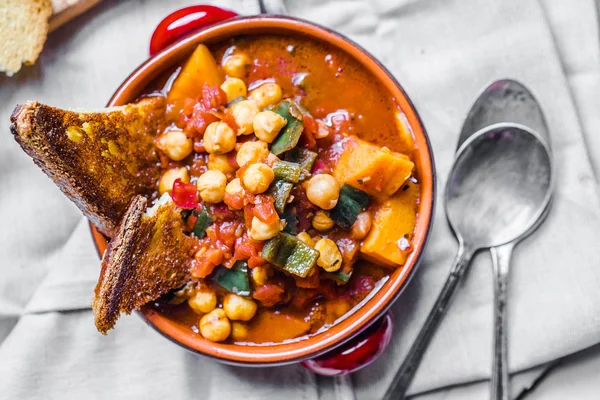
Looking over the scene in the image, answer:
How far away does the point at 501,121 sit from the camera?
3.03 metres

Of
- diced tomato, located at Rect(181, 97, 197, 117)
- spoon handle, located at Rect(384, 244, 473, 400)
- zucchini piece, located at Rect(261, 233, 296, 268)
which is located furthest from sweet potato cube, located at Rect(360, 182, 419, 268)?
diced tomato, located at Rect(181, 97, 197, 117)

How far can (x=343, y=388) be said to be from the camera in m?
3.04

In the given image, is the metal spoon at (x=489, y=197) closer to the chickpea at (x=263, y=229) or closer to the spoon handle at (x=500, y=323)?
the spoon handle at (x=500, y=323)

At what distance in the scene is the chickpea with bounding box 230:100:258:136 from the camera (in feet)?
8.22

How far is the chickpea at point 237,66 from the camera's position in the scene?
8.73 feet

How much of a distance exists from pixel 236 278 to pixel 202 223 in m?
0.26

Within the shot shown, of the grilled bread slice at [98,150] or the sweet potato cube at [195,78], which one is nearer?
the grilled bread slice at [98,150]

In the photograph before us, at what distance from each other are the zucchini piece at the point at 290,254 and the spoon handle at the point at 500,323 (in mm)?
1083

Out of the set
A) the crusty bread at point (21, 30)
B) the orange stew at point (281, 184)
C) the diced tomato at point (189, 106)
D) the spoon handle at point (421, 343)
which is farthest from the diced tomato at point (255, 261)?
the crusty bread at point (21, 30)

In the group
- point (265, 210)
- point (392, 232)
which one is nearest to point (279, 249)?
point (265, 210)

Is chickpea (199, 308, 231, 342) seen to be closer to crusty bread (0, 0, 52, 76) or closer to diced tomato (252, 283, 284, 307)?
diced tomato (252, 283, 284, 307)

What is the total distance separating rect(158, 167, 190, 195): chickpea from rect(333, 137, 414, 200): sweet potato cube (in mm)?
612

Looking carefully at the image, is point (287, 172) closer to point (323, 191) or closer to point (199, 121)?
point (323, 191)

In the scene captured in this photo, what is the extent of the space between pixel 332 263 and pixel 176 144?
0.80 m
